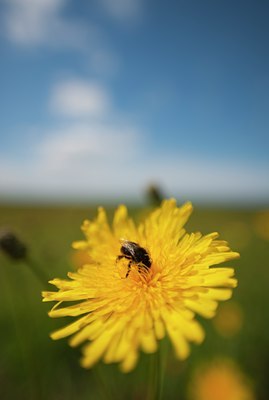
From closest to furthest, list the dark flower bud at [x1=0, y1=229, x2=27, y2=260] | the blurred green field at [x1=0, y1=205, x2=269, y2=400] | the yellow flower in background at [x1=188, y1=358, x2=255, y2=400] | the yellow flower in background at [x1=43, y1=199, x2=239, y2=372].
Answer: the yellow flower in background at [x1=43, y1=199, x2=239, y2=372] → the dark flower bud at [x1=0, y1=229, x2=27, y2=260] → the blurred green field at [x1=0, y1=205, x2=269, y2=400] → the yellow flower in background at [x1=188, y1=358, x2=255, y2=400]

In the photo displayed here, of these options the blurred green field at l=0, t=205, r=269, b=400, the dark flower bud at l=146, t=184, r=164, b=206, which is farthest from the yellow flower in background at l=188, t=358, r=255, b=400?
the dark flower bud at l=146, t=184, r=164, b=206

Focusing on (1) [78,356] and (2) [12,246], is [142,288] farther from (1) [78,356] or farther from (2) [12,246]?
(1) [78,356]

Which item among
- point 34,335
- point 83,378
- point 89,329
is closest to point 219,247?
point 89,329

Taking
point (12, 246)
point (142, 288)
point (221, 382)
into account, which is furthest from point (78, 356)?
point (142, 288)

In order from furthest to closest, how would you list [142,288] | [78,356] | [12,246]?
[78,356], [12,246], [142,288]

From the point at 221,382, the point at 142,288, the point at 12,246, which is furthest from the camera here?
the point at 221,382

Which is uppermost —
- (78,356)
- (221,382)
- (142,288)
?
(142,288)

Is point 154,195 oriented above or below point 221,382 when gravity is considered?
above

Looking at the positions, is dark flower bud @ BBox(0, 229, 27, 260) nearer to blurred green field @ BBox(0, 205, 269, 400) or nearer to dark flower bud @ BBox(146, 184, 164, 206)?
blurred green field @ BBox(0, 205, 269, 400)
